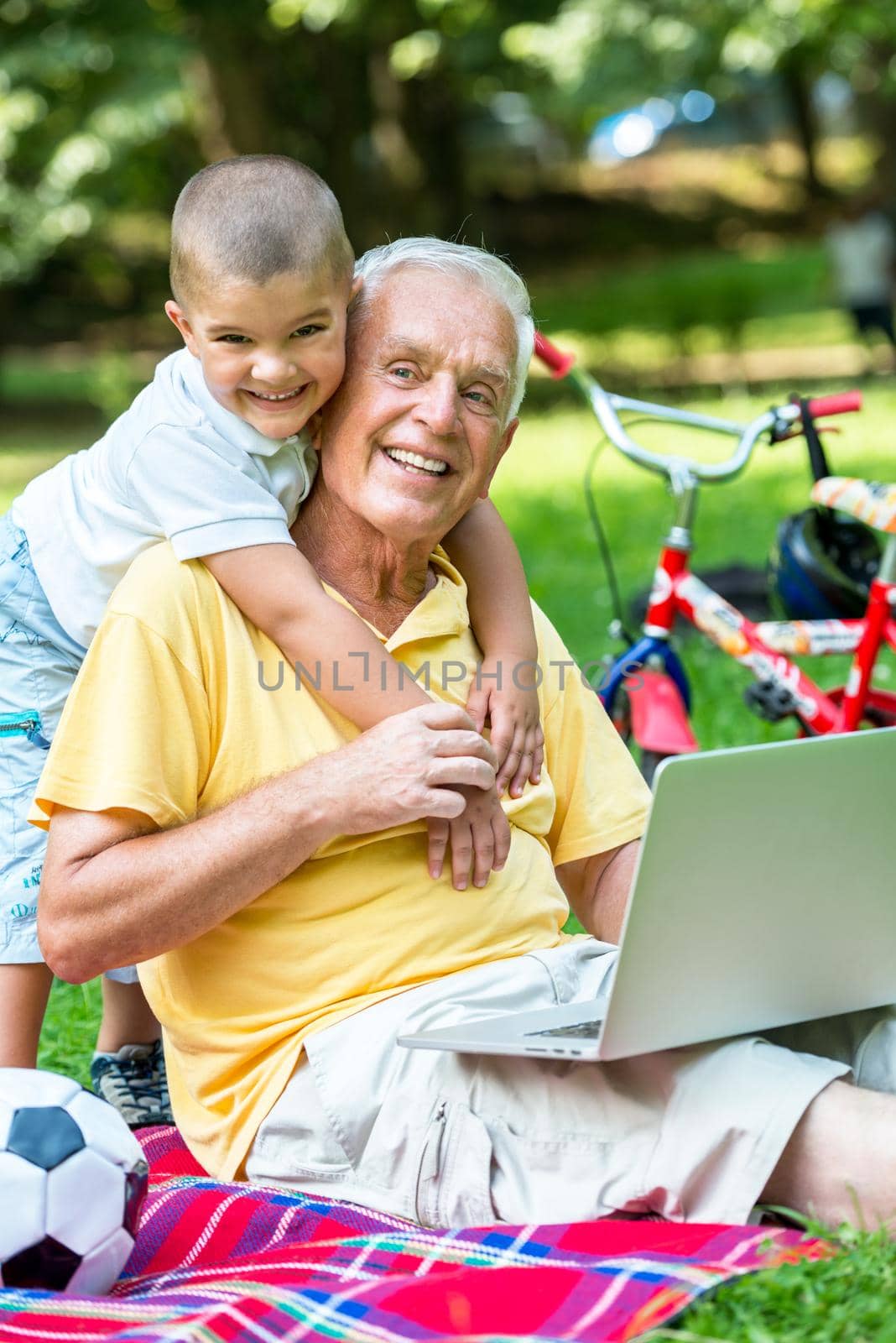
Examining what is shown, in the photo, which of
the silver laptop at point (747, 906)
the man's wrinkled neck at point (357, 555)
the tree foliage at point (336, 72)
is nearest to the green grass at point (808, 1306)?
the silver laptop at point (747, 906)

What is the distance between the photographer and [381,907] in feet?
7.71

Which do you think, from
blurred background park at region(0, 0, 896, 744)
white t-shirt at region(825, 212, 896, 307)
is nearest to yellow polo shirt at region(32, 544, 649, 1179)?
blurred background park at region(0, 0, 896, 744)

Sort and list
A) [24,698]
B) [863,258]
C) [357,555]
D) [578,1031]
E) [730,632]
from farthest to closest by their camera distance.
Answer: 1. [863,258]
2. [730,632]
3. [24,698]
4. [357,555]
5. [578,1031]

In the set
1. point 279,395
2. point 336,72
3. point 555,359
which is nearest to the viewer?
point 279,395

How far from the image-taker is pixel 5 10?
492 inches

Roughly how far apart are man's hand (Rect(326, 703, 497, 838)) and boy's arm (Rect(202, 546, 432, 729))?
0.09 metres

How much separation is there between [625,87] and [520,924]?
12.6 meters

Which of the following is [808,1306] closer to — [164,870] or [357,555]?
[164,870]

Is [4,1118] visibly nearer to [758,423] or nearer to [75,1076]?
[75,1076]

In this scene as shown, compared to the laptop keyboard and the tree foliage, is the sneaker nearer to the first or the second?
the laptop keyboard

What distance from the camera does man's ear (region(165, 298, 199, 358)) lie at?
253cm

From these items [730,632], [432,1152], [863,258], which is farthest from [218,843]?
[863,258]

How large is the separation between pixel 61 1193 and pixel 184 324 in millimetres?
1307

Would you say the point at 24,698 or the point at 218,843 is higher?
the point at 24,698
